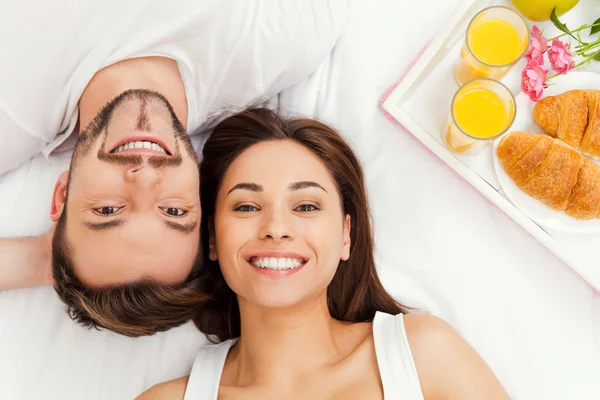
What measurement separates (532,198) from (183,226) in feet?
3.08

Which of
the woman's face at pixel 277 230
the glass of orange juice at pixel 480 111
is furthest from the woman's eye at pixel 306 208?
the glass of orange juice at pixel 480 111

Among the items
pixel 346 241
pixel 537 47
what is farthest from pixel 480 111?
pixel 346 241

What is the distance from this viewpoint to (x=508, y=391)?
151 cm

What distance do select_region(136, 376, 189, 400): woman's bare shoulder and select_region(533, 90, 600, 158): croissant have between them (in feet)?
3.92

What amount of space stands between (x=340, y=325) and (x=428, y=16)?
95cm

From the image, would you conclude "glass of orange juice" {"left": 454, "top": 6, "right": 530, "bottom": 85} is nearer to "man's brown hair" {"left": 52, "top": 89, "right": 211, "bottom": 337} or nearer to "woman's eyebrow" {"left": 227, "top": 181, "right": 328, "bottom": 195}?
"woman's eyebrow" {"left": 227, "top": 181, "right": 328, "bottom": 195}

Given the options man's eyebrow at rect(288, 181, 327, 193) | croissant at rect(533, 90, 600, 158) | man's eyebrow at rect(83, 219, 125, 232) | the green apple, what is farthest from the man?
croissant at rect(533, 90, 600, 158)

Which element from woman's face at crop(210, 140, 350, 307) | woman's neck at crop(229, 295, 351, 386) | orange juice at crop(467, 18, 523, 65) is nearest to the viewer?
woman's face at crop(210, 140, 350, 307)

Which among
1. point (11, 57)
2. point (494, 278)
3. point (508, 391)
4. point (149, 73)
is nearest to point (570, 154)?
point (494, 278)

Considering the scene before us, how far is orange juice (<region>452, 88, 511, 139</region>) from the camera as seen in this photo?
145 centimetres

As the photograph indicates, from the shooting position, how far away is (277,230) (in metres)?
1.22

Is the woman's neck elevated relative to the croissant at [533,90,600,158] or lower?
lower

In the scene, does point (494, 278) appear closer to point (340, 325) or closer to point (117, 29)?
point (340, 325)

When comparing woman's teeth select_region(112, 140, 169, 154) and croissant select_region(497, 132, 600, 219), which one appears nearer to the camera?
woman's teeth select_region(112, 140, 169, 154)
